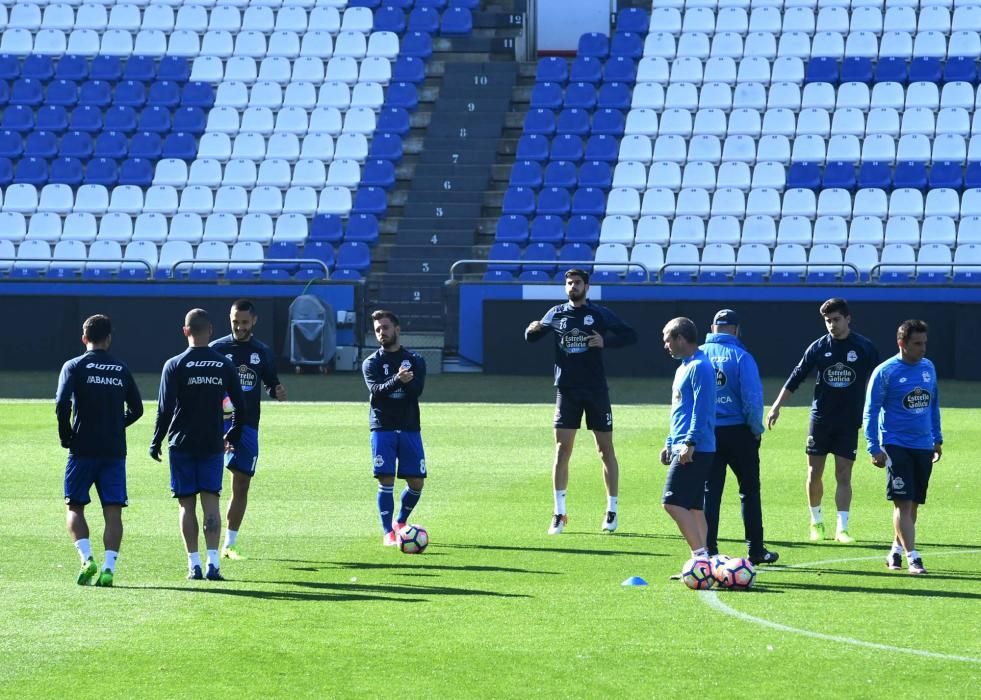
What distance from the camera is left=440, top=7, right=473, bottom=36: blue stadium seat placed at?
127 ft

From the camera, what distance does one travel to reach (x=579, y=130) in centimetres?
3559

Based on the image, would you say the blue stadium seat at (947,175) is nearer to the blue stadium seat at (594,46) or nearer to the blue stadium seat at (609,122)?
the blue stadium seat at (609,122)

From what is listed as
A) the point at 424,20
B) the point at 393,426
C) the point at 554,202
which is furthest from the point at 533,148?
the point at 393,426

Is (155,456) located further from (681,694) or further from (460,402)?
(460,402)

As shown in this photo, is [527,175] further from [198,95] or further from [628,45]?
[198,95]

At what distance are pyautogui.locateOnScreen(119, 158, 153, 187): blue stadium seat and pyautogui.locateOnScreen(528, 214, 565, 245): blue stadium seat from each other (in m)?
9.28

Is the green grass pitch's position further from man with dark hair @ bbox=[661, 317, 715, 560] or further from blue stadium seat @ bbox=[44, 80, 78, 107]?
blue stadium seat @ bbox=[44, 80, 78, 107]

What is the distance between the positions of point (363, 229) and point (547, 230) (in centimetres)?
406

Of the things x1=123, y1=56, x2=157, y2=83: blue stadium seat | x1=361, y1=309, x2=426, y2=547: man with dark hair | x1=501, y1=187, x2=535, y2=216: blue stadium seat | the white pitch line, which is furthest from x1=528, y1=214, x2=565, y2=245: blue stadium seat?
the white pitch line

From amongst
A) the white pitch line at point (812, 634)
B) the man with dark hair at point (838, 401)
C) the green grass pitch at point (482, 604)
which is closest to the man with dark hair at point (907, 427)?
the green grass pitch at point (482, 604)

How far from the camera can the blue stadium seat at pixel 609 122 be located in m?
35.4

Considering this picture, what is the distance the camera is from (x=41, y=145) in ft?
121

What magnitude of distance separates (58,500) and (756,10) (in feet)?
85.3

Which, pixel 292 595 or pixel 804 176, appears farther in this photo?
pixel 804 176
